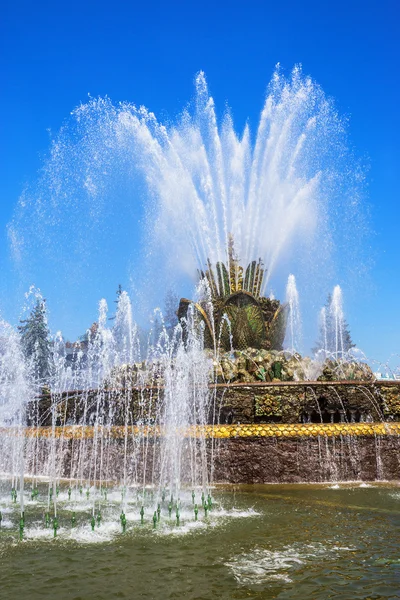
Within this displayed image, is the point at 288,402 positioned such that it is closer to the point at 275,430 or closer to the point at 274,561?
the point at 275,430

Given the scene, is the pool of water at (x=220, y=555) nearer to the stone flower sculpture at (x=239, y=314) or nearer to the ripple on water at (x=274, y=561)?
the ripple on water at (x=274, y=561)

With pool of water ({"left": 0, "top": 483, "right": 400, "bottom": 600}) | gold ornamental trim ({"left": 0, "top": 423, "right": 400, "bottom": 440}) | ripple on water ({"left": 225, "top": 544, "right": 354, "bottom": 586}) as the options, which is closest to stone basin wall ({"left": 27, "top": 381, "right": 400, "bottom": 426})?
gold ornamental trim ({"left": 0, "top": 423, "right": 400, "bottom": 440})

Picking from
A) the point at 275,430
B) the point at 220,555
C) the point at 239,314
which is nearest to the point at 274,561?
the point at 220,555

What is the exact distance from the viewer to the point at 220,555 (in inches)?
205

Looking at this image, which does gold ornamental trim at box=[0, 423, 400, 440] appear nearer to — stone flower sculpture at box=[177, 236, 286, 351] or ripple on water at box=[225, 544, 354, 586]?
ripple on water at box=[225, 544, 354, 586]

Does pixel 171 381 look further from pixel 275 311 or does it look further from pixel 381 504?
pixel 275 311

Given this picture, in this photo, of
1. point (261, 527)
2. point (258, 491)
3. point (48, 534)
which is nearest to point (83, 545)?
point (48, 534)

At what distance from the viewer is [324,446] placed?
9.80 metres

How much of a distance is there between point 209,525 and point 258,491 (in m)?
2.61

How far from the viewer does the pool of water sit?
4266 mm

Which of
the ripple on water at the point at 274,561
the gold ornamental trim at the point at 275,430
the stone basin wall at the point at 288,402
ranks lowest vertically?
the ripple on water at the point at 274,561

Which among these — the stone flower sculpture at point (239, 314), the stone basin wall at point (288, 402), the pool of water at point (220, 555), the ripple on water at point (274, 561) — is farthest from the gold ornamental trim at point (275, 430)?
the stone flower sculpture at point (239, 314)

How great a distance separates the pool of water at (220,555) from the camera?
14.0ft

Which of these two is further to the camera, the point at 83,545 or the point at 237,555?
the point at 83,545
